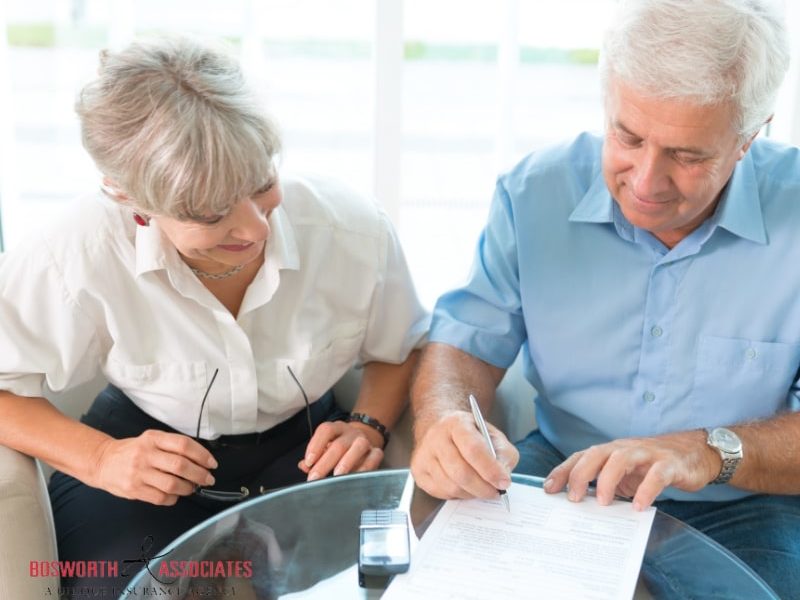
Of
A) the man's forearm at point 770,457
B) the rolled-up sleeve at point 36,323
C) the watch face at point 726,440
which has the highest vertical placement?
the rolled-up sleeve at point 36,323

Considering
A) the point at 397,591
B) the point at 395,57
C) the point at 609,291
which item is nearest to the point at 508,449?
the point at 397,591

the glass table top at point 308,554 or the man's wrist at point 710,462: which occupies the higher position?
the man's wrist at point 710,462

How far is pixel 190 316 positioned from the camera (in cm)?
156

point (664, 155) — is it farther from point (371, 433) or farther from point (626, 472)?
point (371, 433)

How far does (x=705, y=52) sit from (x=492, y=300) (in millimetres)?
582

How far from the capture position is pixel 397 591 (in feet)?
3.62

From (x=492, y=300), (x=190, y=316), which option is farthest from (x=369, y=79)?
(x=190, y=316)

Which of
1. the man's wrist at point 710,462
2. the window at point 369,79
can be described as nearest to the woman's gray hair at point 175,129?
the man's wrist at point 710,462

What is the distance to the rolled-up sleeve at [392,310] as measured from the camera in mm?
1705

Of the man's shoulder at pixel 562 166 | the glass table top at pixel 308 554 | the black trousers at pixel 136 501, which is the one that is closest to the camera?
the glass table top at pixel 308 554

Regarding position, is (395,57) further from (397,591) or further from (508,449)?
(397,591)

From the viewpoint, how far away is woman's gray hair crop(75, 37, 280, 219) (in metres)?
1.27

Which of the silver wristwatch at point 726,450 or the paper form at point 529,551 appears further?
the silver wristwatch at point 726,450

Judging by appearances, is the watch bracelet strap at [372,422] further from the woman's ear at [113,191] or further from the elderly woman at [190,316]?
the woman's ear at [113,191]
